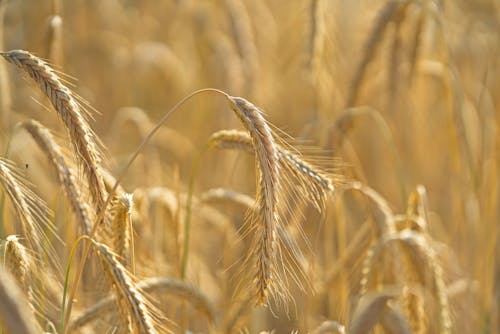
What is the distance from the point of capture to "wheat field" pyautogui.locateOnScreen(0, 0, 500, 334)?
1578 millimetres

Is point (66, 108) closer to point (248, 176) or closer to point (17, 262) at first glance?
point (17, 262)

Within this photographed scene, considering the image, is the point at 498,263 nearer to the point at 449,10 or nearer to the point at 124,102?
the point at 449,10

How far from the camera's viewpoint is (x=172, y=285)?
2.02 metres

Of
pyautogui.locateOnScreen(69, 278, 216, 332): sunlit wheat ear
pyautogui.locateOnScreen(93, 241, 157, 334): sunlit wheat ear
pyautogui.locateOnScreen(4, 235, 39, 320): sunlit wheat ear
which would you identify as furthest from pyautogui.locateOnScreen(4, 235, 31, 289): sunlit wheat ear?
pyautogui.locateOnScreen(69, 278, 216, 332): sunlit wheat ear

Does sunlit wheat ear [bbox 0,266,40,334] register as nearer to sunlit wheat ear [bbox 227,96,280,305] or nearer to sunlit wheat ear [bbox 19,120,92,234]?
sunlit wheat ear [bbox 227,96,280,305]

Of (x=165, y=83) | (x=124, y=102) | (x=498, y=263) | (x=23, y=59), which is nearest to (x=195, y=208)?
(x=23, y=59)

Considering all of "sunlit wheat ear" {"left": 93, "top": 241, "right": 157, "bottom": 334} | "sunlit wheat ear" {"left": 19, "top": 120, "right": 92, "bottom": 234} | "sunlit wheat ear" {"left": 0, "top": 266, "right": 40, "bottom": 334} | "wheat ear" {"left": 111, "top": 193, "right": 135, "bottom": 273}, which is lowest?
"sunlit wheat ear" {"left": 0, "top": 266, "right": 40, "bottom": 334}

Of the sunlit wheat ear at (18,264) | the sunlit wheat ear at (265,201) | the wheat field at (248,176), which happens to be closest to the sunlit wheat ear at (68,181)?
the wheat field at (248,176)

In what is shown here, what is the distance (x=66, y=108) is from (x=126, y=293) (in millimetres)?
431

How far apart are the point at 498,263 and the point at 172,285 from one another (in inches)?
96.9

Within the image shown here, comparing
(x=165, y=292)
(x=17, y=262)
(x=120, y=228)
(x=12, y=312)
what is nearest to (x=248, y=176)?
(x=165, y=292)

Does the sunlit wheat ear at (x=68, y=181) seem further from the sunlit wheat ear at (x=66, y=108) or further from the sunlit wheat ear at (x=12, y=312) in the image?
the sunlit wheat ear at (x=12, y=312)

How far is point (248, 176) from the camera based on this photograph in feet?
13.3

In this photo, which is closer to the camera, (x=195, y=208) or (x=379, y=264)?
(x=379, y=264)
